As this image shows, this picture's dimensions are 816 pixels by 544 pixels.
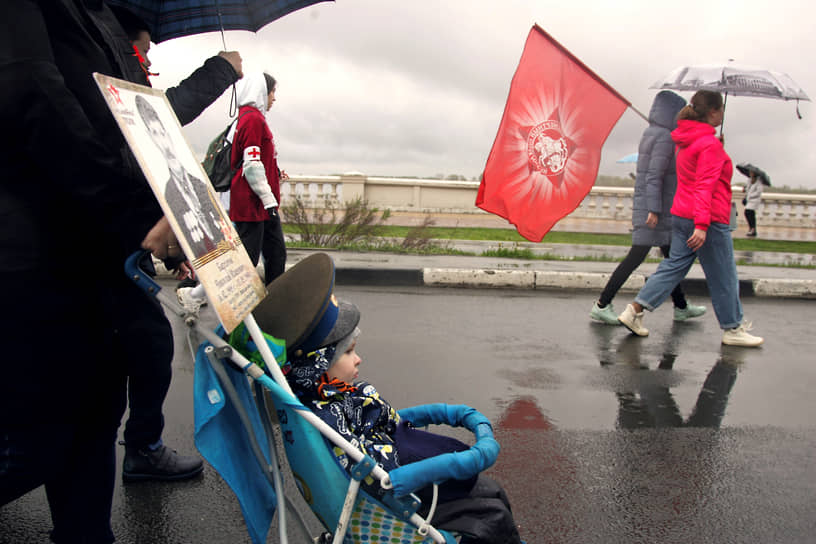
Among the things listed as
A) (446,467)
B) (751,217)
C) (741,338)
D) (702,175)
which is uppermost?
(702,175)

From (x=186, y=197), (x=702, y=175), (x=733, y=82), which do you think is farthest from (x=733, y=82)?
(x=186, y=197)

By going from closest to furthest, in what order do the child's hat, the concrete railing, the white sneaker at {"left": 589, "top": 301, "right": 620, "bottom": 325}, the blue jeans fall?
the child's hat, the blue jeans, the white sneaker at {"left": 589, "top": 301, "right": 620, "bottom": 325}, the concrete railing

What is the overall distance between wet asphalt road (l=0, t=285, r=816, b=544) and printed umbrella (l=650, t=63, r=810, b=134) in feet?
7.49

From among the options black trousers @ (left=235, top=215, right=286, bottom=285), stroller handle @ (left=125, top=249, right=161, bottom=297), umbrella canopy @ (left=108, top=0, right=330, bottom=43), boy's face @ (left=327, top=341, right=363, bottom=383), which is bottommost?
black trousers @ (left=235, top=215, right=286, bottom=285)

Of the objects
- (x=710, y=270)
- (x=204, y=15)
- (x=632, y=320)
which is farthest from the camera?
(x=632, y=320)

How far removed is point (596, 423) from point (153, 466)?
2.33 meters

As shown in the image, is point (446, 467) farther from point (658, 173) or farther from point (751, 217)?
point (751, 217)

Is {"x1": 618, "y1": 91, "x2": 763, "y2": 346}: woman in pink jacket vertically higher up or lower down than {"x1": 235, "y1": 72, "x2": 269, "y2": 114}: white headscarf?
lower down

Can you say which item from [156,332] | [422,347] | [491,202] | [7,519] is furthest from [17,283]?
[422,347]

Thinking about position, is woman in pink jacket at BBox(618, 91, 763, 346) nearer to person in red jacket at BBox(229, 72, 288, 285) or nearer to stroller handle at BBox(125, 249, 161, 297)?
person in red jacket at BBox(229, 72, 288, 285)

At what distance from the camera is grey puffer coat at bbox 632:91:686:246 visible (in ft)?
18.4

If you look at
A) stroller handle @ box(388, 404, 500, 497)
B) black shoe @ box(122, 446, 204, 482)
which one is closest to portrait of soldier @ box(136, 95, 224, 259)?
stroller handle @ box(388, 404, 500, 497)

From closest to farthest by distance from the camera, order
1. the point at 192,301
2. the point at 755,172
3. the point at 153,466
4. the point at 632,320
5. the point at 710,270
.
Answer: the point at 192,301 < the point at 153,466 < the point at 710,270 < the point at 632,320 < the point at 755,172

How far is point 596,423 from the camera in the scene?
11.7 ft
